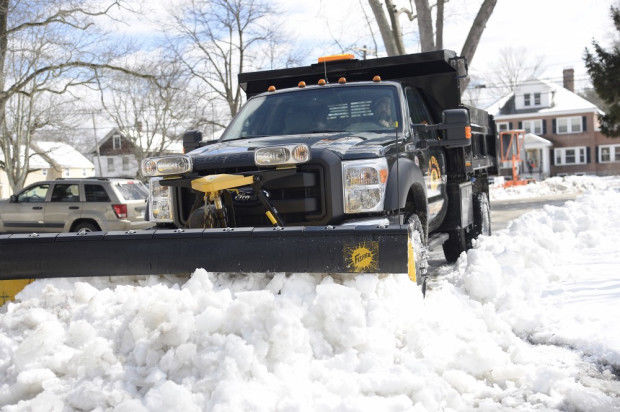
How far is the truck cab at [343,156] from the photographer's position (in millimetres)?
4691

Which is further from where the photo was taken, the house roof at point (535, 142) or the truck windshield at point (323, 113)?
the house roof at point (535, 142)

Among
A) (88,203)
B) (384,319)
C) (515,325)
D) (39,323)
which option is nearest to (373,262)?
(384,319)

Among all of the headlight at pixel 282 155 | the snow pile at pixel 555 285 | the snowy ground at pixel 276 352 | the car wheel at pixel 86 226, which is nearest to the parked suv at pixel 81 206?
the car wheel at pixel 86 226

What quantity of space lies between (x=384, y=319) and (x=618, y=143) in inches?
2205

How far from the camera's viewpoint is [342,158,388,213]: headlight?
185 inches

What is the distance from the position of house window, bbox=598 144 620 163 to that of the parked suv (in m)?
48.2


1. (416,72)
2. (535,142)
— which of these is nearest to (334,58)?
(416,72)

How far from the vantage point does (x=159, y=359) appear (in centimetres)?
350

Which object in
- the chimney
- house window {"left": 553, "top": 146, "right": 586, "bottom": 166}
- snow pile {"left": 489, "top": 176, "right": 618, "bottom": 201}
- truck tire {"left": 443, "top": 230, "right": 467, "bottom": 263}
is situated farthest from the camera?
the chimney

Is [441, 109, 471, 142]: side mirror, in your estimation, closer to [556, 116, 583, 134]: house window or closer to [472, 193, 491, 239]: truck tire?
[472, 193, 491, 239]: truck tire

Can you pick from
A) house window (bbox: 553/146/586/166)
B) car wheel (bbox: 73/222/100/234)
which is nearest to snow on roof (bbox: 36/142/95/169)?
house window (bbox: 553/146/586/166)

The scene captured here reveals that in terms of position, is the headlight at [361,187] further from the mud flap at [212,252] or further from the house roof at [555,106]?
the house roof at [555,106]

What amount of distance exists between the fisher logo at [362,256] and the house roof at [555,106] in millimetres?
54483

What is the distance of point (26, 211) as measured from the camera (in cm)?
1518
